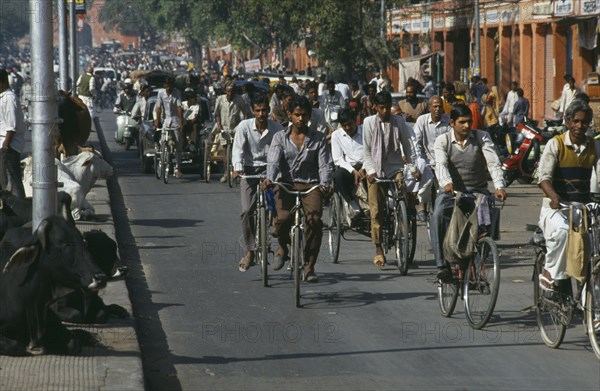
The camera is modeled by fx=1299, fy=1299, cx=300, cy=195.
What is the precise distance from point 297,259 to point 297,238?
0.78ft

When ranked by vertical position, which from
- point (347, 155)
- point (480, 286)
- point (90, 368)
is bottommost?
point (90, 368)

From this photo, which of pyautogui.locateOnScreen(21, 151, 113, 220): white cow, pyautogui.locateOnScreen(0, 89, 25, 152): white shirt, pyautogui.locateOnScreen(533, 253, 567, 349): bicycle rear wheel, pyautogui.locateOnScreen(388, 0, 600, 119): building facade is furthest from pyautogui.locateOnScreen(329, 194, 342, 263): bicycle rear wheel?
pyautogui.locateOnScreen(388, 0, 600, 119): building facade

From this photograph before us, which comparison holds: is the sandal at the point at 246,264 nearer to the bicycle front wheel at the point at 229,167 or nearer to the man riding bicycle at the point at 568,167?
the man riding bicycle at the point at 568,167

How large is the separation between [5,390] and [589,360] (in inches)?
149

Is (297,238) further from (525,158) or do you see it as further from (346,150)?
(525,158)

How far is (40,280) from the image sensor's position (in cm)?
810

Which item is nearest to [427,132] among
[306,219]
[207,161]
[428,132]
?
[428,132]

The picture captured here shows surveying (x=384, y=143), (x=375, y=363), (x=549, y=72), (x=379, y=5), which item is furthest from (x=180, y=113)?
(x=379, y=5)

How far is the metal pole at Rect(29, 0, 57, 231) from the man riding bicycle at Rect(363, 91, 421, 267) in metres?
4.62

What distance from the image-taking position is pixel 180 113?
23281mm

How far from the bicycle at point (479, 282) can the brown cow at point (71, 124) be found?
734 cm

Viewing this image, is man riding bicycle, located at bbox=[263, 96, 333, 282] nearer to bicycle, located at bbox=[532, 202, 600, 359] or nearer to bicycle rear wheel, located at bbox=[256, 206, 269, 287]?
bicycle rear wheel, located at bbox=[256, 206, 269, 287]

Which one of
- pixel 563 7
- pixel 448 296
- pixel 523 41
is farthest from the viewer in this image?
pixel 523 41

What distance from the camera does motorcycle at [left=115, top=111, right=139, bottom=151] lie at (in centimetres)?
3222
